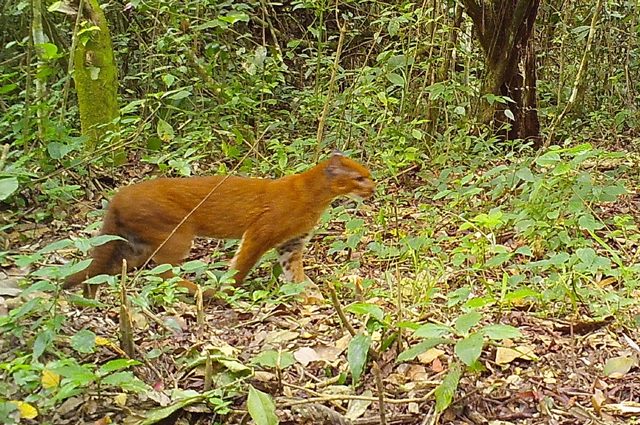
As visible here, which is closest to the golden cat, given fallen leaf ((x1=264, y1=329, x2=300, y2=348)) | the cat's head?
the cat's head

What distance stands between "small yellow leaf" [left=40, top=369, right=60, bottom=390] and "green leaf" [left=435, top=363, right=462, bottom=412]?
1292 millimetres

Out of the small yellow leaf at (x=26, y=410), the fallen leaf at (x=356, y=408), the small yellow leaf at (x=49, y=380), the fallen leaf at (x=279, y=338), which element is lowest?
the fallen leaf at (x=279, y=338)

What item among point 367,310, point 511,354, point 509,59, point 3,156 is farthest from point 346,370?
point 509,59

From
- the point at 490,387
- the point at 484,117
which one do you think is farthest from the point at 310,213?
the point at 484,117

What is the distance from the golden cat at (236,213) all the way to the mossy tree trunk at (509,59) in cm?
356

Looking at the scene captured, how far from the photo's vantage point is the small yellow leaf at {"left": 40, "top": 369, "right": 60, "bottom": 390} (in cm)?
244

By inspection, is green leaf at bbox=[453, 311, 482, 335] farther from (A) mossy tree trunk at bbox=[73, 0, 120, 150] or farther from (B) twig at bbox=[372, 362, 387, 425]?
(A) mossy tree trunk at bbox=[73, 0, 120, 150]

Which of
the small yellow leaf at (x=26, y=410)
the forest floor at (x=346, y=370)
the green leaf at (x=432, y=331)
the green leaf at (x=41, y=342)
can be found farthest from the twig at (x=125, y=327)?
the green leaf at (x=432, y=331)

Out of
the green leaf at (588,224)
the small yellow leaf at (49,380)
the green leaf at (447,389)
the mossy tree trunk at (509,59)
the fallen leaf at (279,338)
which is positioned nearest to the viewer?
the small yellow leaf at (49,380)

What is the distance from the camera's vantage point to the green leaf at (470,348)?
2471 millimetres

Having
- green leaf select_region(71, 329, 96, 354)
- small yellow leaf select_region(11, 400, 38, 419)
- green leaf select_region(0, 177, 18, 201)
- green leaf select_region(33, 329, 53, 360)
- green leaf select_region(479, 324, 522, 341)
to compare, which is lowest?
small yellow leaf select_region(11, 400, 38, 419)

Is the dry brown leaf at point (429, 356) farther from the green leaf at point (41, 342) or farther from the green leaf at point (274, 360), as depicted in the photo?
the green leaf at point (41, 342)

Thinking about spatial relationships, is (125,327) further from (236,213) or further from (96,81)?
(96,81)

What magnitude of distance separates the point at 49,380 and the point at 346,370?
1.19 metres
